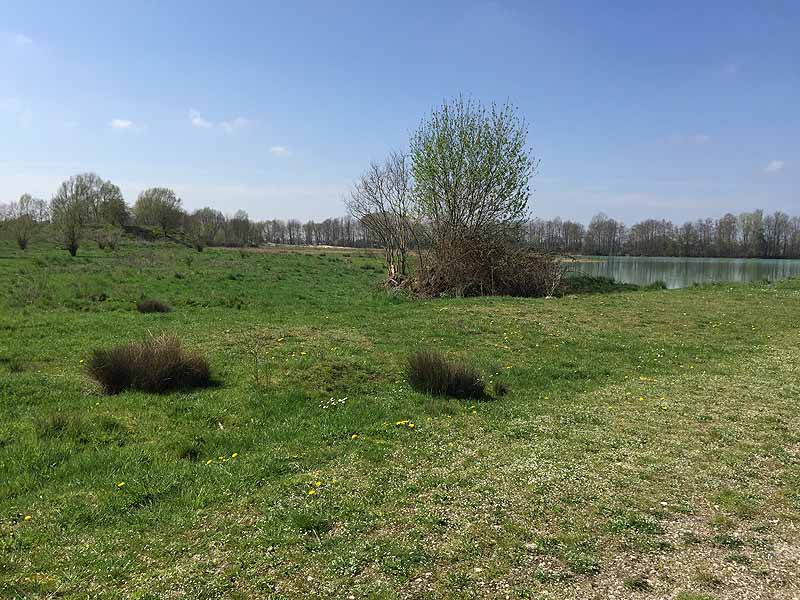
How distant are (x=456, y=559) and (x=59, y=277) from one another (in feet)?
91.5

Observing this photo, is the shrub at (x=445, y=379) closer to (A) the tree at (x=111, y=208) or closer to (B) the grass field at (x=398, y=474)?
(B) the grass field at (x=398, y=474)

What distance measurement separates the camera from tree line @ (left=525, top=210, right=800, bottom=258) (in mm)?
104875

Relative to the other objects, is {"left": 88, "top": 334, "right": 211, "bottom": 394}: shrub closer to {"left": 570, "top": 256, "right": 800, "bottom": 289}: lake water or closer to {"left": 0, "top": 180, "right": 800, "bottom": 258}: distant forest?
{"left": 570, "top": 256, "right": 800, "bottom": 289}: lake water

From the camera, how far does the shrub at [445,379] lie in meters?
9.11

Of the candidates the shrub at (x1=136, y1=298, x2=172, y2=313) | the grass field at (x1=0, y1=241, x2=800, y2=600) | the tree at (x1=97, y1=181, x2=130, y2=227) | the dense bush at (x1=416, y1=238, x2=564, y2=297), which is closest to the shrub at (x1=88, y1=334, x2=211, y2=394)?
the grass field at (x1=0, y1=241, x2=800, y2=600)

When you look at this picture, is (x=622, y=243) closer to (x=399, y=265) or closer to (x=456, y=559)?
(x=399, y=265)

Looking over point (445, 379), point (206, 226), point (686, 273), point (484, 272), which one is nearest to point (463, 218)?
point (484, 272)

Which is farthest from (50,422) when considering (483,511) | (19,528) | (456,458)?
(483,511)

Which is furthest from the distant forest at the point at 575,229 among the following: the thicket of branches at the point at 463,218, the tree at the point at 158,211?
the thicket of branches at the point at 463,218

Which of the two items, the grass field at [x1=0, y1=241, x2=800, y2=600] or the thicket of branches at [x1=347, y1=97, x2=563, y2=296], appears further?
the thicket of branches at [x1=347, y1=97, x2=563, y2=296]

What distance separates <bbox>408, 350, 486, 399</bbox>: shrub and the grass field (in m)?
0.38

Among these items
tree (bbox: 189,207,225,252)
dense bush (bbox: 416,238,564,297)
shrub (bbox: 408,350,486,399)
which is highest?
tree (bbox: 189,207,225,252)

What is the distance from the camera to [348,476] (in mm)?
5754

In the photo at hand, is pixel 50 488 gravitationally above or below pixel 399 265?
below
